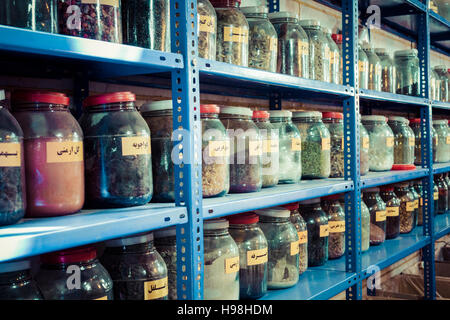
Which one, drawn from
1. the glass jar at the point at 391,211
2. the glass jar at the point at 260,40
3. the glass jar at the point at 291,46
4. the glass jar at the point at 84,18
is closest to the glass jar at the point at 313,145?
the glass jar at the point at 291,46

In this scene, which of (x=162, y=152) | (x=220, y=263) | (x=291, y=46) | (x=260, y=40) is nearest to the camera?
(x=162, y=152)

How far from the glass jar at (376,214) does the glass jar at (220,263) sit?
120 centimetres

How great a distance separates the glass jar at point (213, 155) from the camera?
134 centimetres

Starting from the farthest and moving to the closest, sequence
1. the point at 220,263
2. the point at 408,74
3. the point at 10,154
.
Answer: the point at 408,74 < the point at 220,263 < the point at 10,154

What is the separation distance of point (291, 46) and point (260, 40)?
0.61 feet

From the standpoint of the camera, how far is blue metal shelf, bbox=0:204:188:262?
2.73ft

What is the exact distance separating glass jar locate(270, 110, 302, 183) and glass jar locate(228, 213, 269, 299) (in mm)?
297

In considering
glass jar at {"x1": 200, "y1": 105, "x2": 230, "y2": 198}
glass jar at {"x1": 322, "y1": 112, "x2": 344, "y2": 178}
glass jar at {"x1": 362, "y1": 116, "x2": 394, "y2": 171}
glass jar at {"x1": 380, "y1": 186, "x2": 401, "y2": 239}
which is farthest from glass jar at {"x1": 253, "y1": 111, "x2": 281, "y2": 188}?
glass jar at {"x1": 380, "y1": 186, "x2": 401, "y2": 239}

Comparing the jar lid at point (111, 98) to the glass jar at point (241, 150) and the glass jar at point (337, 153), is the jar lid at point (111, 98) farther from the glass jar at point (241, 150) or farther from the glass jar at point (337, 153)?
the glass jar at point (337, 153)

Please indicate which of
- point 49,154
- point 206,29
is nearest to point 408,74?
point 206,29

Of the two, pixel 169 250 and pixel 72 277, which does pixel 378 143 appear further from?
pixel 72 277

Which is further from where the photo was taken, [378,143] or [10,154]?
[378,143]

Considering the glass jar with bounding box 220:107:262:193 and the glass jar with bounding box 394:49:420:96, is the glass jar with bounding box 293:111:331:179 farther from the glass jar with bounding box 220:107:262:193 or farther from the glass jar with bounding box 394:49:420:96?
the glass jar with bounding box 394:49:420:96

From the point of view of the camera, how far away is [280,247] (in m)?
1.68
